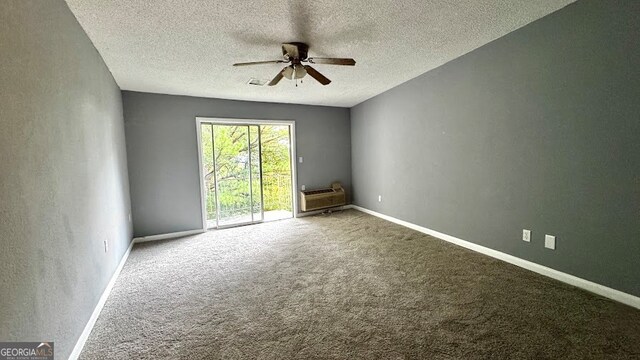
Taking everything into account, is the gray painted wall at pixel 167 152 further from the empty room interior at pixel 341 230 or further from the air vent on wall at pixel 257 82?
the air vent on wall at pixel 257 82

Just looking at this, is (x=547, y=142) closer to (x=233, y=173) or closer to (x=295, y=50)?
(x=295, y=50)

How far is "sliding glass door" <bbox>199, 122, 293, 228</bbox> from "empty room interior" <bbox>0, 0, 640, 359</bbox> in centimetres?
56

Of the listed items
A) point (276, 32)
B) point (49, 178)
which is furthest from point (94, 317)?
point (276, 32)

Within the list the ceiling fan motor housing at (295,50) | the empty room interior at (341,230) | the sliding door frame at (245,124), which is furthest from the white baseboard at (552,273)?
the ceiling fan motor housing at (295,50)

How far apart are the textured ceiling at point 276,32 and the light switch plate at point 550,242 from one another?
205 centimetres

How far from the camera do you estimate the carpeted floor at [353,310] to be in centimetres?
154

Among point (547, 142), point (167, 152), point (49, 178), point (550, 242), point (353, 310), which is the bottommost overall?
Result: point (353, 310)


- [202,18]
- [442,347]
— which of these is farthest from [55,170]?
[442,347]

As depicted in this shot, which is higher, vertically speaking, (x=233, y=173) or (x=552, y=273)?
(x=233, y=173)

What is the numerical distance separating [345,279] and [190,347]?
139 centimetres

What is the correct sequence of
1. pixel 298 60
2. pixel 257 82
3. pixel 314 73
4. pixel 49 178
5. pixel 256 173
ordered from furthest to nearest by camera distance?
pixel 256 173, pixel 257 82, pixel 314 73, pixel 298 60, pixel 49 178

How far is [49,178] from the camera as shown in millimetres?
1404

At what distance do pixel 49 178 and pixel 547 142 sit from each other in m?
3.83

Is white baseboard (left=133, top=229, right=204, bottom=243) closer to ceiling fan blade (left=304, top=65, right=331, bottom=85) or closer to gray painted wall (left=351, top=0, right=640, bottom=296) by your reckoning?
ceiling fan blade (left=304, top=65, right=331, bottom=85)
